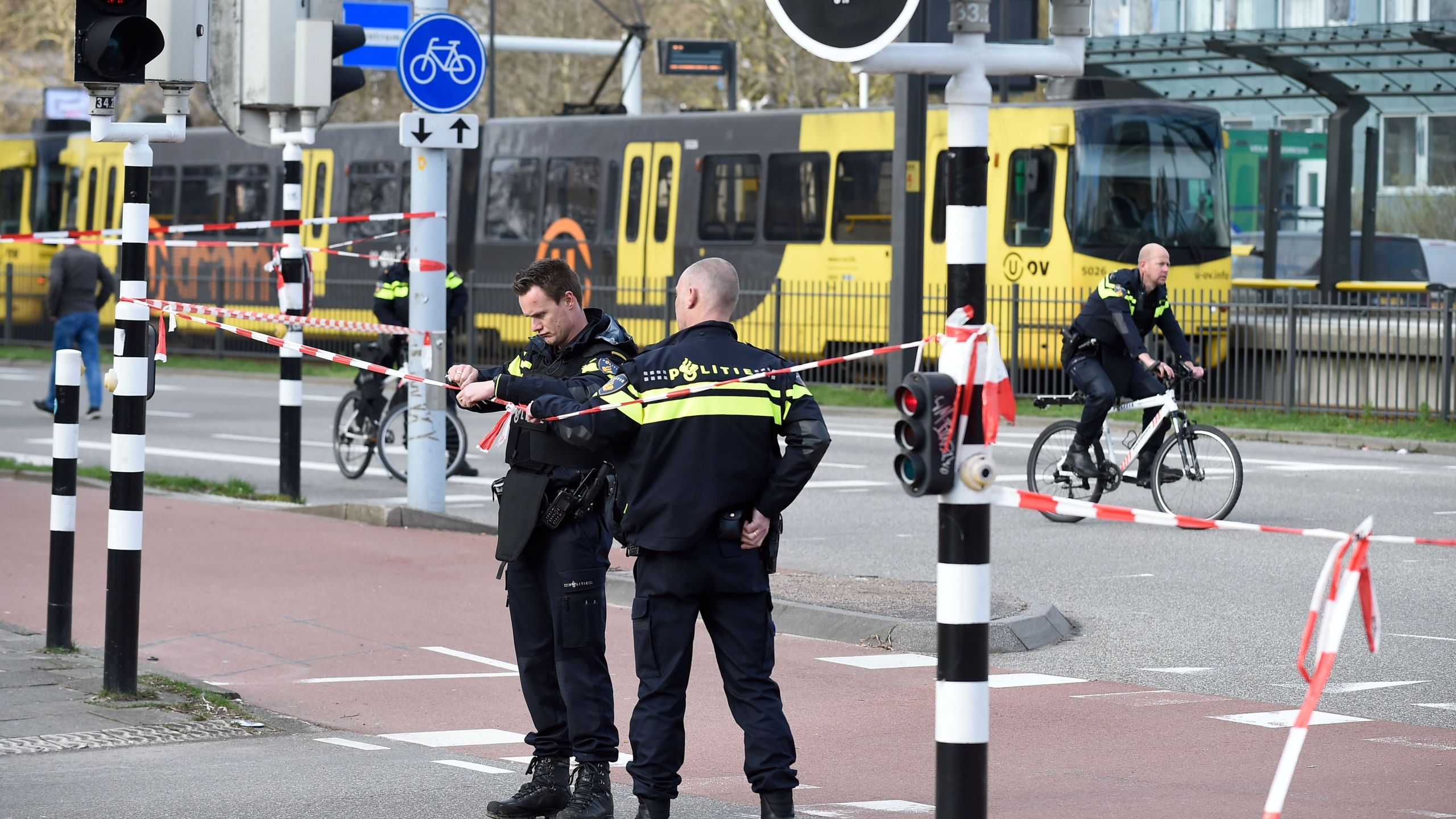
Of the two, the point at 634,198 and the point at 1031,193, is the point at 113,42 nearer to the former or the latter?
the point at 1031,193

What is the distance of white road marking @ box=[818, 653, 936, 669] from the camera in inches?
344

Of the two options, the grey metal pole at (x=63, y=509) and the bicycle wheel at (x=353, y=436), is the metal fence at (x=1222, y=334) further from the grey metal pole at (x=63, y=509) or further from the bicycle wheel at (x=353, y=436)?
the grey metal pole at (x=63, y=509)

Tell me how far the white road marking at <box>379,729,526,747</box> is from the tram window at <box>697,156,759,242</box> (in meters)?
19.0

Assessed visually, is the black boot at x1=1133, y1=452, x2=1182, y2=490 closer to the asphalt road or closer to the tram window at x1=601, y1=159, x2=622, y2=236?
the asphalt road

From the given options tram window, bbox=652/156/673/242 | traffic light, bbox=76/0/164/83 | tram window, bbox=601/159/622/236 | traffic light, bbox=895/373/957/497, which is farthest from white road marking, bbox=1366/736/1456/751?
Result: tram window, bbox=601/159/622/236

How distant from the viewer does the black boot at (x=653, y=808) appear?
5.66 m

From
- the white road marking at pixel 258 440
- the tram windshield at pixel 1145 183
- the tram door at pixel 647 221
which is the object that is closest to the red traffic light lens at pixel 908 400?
the white road marking at pixel 258 440

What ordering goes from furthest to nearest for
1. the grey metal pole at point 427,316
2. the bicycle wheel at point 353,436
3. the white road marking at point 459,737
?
the bicycle wheel at point 353,436
the grey metal pole at point 427,316
the white road marking at point 459,737

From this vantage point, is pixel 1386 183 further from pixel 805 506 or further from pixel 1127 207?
pixel 805 506

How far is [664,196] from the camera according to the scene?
1063 inches

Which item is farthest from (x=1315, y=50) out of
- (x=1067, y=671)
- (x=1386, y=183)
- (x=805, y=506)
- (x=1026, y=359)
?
(x=1386, y=183)

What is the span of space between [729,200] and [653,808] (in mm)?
20928

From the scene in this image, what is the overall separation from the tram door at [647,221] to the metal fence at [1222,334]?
22 centimetres

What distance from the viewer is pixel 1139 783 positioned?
6.46 metres
